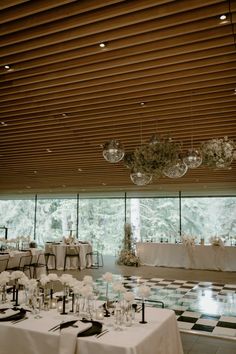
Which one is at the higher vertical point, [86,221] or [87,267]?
[86,221]

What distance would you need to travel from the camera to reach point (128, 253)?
13141 millimetres

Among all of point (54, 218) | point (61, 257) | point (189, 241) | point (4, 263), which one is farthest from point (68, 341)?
point (54, 218)

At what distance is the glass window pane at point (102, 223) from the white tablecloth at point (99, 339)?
13633 millimetres

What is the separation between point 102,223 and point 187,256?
624cm

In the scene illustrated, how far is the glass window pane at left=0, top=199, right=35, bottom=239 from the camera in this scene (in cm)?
1895

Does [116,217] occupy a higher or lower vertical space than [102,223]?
higher

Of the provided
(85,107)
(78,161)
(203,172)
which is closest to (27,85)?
(85,107)

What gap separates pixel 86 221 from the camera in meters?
17.7

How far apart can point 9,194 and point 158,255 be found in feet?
29.6

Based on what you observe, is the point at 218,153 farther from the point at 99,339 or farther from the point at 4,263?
the point at 4,263

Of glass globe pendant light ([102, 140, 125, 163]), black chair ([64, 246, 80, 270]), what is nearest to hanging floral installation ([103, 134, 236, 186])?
glass globe pendant light ([102, 140, 125, 163])

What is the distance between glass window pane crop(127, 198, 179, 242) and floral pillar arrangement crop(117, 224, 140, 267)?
213 centimetres

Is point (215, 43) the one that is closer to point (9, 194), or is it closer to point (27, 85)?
point (27, 85)

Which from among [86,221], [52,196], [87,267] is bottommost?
[87,267]
